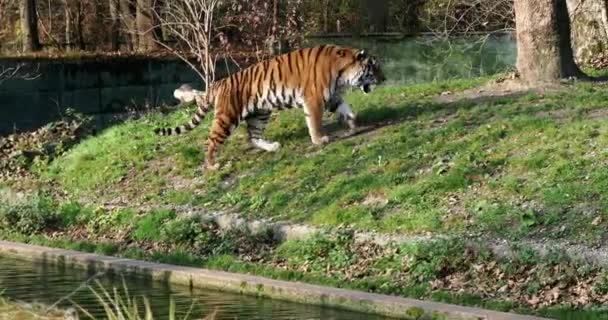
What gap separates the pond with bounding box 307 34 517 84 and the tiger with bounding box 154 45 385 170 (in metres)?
7.82

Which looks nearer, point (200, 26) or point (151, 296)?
point (151, 296)

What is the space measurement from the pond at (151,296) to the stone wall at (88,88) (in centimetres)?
1008

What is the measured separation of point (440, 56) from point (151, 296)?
14.7 metres

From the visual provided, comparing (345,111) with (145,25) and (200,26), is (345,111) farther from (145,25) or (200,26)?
(145,25)

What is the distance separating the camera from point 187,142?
19.0 m

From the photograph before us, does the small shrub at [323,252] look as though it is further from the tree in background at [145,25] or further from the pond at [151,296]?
the tree in background at [145,25]

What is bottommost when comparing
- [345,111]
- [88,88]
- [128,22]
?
[345,111]

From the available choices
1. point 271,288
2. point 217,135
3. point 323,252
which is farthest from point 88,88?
point 271,288

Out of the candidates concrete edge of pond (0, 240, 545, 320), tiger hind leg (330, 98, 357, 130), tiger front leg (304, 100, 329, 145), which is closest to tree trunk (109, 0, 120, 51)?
tiger hind leg (330, 98, 357, 130)

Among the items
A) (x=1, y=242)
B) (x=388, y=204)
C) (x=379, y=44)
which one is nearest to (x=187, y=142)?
(x=1, y=242)

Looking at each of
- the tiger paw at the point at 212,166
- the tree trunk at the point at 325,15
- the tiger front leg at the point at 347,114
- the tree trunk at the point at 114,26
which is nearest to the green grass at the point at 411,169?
the tiger paw at the point at 212,166

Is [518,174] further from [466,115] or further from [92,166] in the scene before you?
[92,166]

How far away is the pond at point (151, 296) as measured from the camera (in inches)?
420

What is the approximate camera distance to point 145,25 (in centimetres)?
3034
